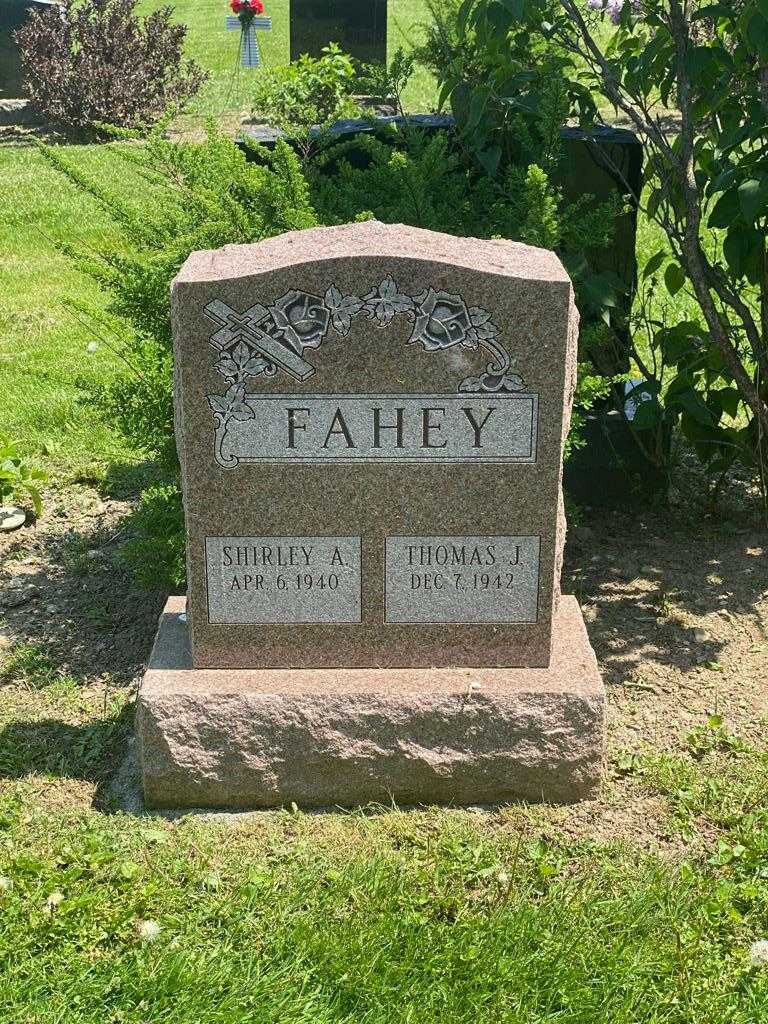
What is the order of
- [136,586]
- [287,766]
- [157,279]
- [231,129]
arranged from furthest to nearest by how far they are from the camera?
1. [231,129]
2. [136,586]
3. [157,279]
4. [287,766]

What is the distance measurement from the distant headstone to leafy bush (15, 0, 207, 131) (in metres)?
8.93

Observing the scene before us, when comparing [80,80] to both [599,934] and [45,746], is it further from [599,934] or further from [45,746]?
[599,934]

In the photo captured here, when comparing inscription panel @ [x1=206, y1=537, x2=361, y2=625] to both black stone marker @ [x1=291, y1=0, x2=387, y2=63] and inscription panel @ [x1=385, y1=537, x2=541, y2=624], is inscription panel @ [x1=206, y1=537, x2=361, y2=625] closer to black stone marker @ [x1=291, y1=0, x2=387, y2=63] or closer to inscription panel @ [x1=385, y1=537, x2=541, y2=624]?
inscription panel @ [x1=385, y1=537, x2=541, y2=624]

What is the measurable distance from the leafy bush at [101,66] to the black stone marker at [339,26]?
112 cm

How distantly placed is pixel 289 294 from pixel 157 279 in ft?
3.56

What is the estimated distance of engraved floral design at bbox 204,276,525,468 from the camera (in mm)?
3025

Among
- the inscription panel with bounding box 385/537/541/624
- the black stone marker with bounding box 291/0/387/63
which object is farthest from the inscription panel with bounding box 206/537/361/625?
the black stone marker with bounding box 291/0/387/63

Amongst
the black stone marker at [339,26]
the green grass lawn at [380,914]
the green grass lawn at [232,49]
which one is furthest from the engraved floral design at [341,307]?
the black stone marker at [339,26]

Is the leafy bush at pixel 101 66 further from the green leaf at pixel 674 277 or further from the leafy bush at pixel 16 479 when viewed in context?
the green leaf at pixel 674 277

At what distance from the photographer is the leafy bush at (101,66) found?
37.6ft

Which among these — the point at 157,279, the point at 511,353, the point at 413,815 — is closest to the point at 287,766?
the point at 413,815

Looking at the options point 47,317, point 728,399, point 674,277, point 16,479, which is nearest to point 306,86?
point 47,317

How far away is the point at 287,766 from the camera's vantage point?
3303 mm

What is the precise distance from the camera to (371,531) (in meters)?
3.26
